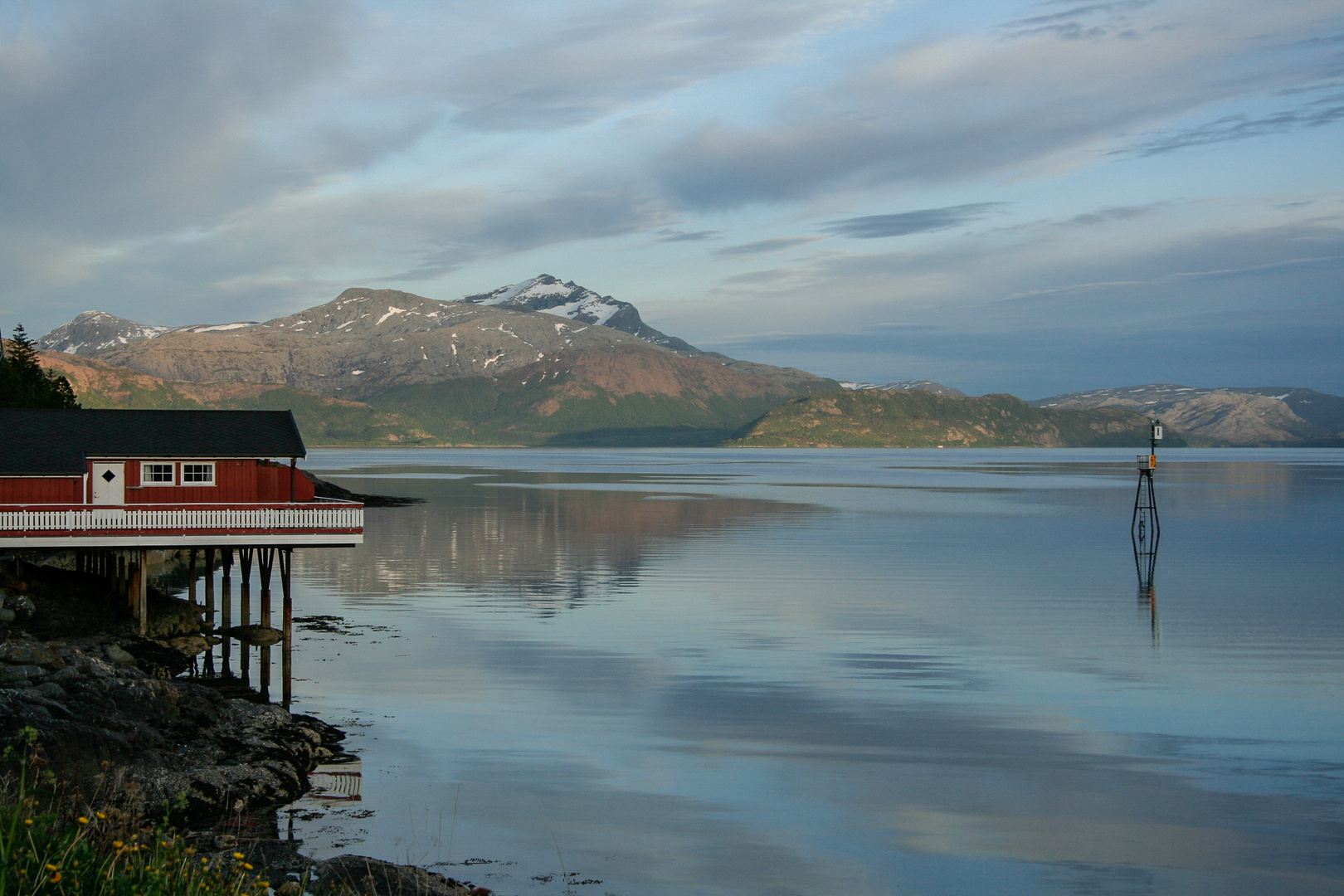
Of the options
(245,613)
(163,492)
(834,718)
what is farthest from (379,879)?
(245,613)

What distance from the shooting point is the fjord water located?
1803 cm

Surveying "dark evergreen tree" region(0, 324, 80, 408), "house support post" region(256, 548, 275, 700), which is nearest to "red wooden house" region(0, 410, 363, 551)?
"house support post" region(256, 548, 275, 700)

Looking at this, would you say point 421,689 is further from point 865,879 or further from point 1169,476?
point 1169,476

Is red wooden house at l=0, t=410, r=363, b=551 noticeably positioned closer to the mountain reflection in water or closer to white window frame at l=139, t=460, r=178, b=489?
white window frame at l=139, t=460, r=178, b=489

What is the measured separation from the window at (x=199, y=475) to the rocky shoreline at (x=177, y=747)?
8.41m

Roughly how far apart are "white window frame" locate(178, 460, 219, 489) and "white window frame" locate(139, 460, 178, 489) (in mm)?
236

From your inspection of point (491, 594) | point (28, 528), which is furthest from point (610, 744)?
point (491, 594)

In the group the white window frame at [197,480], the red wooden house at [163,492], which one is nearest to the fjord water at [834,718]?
the red wooden house at [163,492]

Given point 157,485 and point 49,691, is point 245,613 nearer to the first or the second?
point 157,485

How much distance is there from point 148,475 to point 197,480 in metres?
1.45

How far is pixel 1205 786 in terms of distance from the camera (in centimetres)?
2144

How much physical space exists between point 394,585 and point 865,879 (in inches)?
1440

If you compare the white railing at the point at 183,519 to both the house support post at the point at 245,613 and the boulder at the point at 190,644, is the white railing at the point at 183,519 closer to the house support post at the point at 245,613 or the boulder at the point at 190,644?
the boulder at the point at 190,644

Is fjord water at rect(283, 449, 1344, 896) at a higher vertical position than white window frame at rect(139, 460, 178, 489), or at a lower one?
lower
